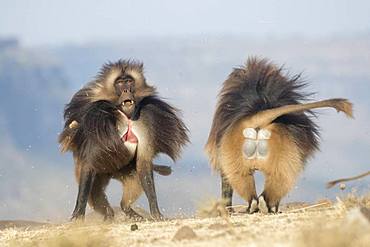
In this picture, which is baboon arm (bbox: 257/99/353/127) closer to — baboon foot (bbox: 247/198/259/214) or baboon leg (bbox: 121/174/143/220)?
baboon foot (bbox: 247/198/259/214)

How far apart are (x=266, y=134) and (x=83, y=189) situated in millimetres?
2372

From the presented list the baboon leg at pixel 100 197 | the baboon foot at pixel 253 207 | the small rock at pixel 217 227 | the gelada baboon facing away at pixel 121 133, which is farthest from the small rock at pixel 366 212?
the baboon leg at pixel 100 197

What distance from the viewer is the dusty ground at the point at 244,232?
5.00 m

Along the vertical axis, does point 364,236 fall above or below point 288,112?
below

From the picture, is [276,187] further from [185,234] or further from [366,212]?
[185,234]

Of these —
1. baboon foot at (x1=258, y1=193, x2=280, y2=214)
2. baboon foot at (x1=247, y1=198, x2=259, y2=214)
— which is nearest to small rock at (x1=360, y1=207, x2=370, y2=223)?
baboon foot at (x1=258, y1=193, x2=280, y2=214)

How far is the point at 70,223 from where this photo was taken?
9.77 m

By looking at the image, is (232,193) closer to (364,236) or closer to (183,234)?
(183,234)

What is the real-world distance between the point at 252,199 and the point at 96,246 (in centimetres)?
364

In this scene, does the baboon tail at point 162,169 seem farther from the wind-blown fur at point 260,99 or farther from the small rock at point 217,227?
the small rock at point 217,227

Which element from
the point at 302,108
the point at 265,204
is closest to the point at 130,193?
the point at 265,204

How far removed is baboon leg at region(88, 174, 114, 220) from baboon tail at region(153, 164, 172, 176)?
0.70 metres

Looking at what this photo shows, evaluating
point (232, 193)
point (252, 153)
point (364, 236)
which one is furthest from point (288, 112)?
point (364, 236)

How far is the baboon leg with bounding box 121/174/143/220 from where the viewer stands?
34.9 feet
